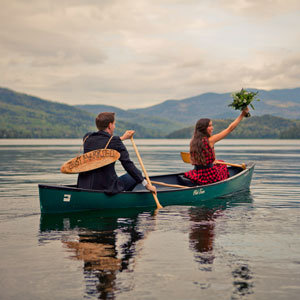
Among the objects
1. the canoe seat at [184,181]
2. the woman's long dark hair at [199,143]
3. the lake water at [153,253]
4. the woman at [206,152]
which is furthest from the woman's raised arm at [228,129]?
the canoe seat at [184,181]

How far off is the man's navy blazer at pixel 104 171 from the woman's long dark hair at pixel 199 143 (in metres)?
2.68

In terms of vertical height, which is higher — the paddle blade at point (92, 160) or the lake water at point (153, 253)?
the paddle blade at point (92, 160)

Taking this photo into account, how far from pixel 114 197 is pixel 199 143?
11.0 feet

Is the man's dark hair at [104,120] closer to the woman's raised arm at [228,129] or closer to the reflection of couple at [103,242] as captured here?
the reflection of couple at [103,242]

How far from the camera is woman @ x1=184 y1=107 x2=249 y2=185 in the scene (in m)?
13.6

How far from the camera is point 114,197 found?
39.5ft

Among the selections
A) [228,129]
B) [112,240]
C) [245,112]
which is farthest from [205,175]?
[112,240]

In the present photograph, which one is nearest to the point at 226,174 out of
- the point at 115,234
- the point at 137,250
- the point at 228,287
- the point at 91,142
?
the point at 91,142

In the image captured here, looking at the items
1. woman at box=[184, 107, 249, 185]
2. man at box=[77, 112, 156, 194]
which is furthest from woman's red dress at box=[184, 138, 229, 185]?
man at box=[77, 112, 156, 194]

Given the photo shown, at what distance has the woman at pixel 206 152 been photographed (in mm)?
13555

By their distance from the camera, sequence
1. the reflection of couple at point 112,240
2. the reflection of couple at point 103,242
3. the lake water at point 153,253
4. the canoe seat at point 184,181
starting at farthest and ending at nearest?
the canoe seat at point 184,181
the reflection of couple at point 112,240
the reflection of couple at point 103,242
the lake water at point 153,253

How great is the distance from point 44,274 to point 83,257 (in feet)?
3.22

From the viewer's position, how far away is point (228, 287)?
5.86 m

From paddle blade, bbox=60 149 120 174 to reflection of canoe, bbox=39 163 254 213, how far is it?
51 centimetres
